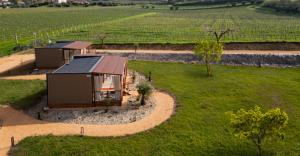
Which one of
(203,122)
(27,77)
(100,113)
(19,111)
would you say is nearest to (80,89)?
(100,113)

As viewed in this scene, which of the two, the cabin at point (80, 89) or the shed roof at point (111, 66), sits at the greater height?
the shed roof at point (111, 66)

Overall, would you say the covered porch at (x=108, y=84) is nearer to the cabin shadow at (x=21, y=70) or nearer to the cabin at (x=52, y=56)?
the cabin at (x=52, y=56)

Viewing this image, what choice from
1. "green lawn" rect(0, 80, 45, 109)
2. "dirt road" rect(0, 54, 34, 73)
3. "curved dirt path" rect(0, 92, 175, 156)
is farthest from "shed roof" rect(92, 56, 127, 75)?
"dirt road" rect(0, 54, 34, 73)

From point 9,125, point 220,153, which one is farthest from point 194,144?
point 9,125

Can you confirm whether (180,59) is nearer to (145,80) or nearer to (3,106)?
(145,80)

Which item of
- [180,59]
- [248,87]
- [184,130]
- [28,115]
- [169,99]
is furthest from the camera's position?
[180,59]

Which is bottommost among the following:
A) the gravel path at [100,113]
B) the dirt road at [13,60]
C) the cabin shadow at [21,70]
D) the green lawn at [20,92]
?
the gravel path at [100,113]

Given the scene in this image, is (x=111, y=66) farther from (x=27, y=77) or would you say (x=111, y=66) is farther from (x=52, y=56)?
(x=52, y=56)

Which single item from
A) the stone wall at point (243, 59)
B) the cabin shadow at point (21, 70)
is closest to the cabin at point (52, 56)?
the cabin shadow at point (21, 70)
